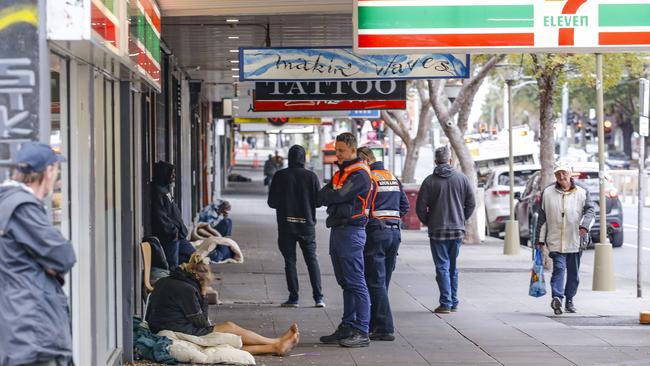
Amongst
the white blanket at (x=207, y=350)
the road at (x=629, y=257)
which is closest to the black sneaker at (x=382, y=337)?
the white blanket at (x=207, y=350)

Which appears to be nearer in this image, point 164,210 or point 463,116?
point 164,210

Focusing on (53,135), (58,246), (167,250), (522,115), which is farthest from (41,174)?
(522,115)

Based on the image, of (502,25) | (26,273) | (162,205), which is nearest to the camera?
(26,273)

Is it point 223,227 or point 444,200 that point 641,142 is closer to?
point 444,200

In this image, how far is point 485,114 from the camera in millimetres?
130750

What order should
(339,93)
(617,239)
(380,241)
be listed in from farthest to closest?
(617,239)
(339,93)
(380,241)

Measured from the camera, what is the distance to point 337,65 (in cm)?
1395

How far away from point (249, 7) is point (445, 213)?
307cm

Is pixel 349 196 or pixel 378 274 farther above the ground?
pixel 349 196

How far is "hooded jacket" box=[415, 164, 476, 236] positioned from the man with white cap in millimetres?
866

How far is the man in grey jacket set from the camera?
516 inches

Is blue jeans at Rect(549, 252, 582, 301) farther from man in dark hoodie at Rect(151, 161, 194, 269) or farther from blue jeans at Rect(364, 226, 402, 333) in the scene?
man in dark hoodie at Rect(151, 161, 194, 269)

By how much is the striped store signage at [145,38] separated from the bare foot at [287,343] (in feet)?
7.82

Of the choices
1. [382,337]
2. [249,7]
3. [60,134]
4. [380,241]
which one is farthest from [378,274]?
[60,134]
